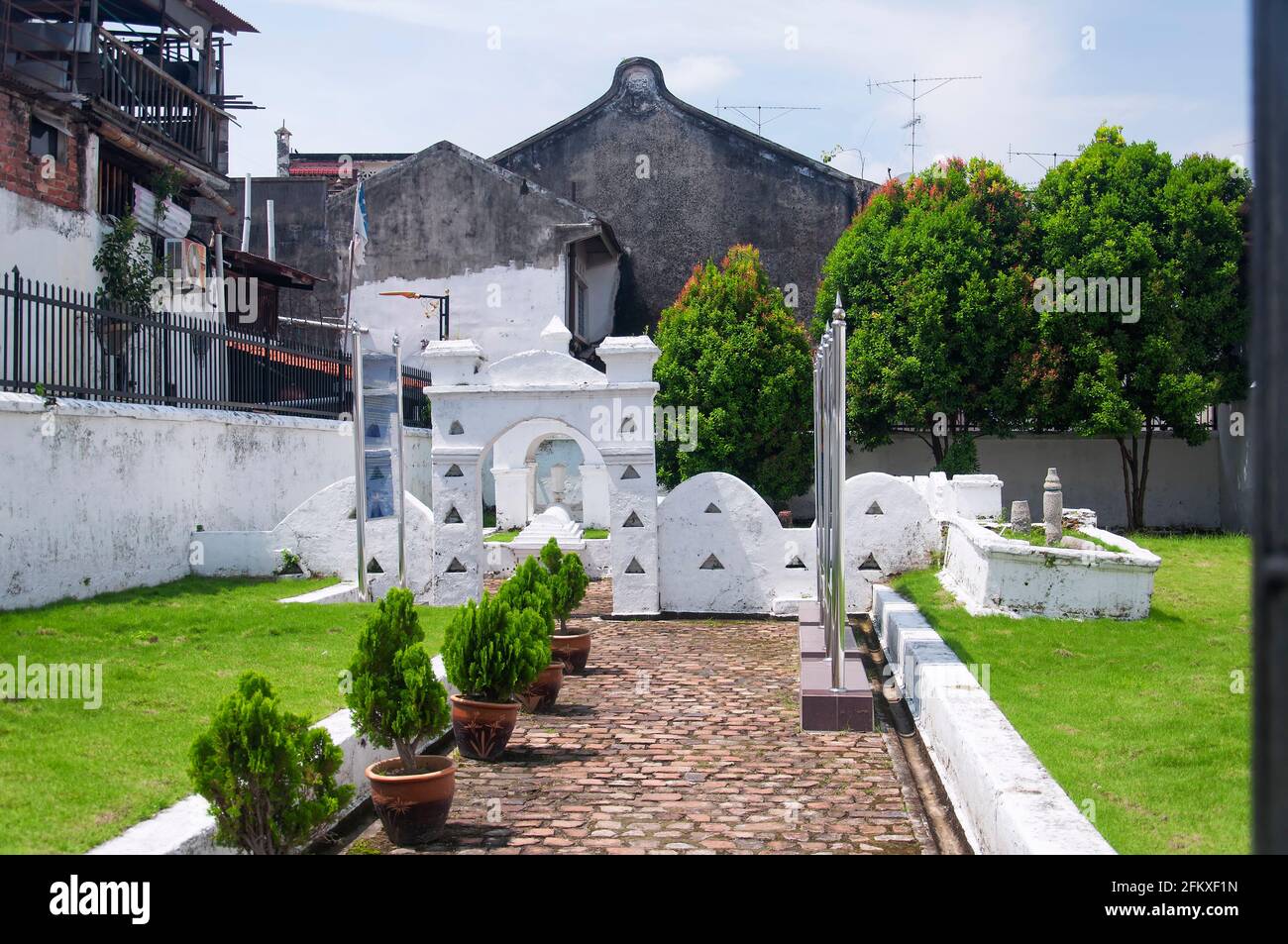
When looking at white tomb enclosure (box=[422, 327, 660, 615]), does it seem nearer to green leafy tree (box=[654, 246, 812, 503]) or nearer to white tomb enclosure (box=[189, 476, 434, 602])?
white tomb enclosure (box=[189, 476, 434, 602])

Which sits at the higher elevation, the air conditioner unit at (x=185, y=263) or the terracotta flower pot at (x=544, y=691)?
the air conditioner unit at (x=185, y=263)

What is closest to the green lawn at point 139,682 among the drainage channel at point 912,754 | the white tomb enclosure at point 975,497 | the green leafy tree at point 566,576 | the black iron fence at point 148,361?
the green leafy tree at point 566,576

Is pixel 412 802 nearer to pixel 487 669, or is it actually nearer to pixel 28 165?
pixel 487 669

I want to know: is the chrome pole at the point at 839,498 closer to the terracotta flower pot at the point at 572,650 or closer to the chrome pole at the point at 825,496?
the chrome pole at the point at 825,496

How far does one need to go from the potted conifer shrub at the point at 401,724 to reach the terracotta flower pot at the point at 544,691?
2.81 metres

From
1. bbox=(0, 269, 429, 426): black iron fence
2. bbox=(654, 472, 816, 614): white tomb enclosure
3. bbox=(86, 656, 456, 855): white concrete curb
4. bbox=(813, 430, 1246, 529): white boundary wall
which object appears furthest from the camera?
bbox=(813, 430, 1246, 529): white boundary wall

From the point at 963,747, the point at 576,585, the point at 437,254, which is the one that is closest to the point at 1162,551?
the point at 576,585

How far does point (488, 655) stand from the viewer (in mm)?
7406

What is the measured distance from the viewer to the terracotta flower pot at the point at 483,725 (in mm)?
7473

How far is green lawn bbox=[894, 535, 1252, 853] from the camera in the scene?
529 cm

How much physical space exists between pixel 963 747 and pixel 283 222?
2454 centimetres

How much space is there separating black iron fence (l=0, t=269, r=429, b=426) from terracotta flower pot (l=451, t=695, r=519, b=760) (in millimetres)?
5818

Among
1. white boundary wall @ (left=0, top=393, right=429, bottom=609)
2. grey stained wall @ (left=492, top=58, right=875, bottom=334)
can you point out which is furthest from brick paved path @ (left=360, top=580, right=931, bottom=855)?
grey stained wall @ (left=492, top=58, right=875, bottom=334)

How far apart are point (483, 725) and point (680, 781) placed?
140 cm
